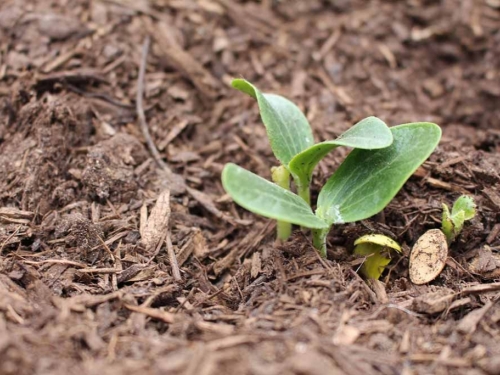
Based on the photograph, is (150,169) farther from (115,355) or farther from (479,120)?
(479,120)

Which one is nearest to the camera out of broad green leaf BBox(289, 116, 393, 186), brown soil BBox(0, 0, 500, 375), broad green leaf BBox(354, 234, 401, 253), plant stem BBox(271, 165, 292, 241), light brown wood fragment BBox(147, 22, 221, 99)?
brown soil BBox(0, 0, 500, 375)

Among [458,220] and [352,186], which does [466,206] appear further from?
[352,186]

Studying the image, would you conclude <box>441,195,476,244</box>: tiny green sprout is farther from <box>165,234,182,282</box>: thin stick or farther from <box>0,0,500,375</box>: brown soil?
<box>165,234,182,282</box>: thin stick

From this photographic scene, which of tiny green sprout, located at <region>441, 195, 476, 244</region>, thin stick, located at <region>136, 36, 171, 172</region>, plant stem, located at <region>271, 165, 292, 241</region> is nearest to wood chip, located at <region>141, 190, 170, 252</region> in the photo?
thin stick, located at <region>136, 36, 171, 172</region>

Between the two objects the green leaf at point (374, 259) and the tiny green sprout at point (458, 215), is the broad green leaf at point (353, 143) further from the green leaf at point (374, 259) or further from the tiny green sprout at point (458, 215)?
the tiny green sprout at point (458, 215)

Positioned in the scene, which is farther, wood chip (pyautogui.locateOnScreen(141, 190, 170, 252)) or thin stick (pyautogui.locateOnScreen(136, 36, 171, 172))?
thin stick (pyautogui.locateOnScreen(136, 36, 171, 172))
